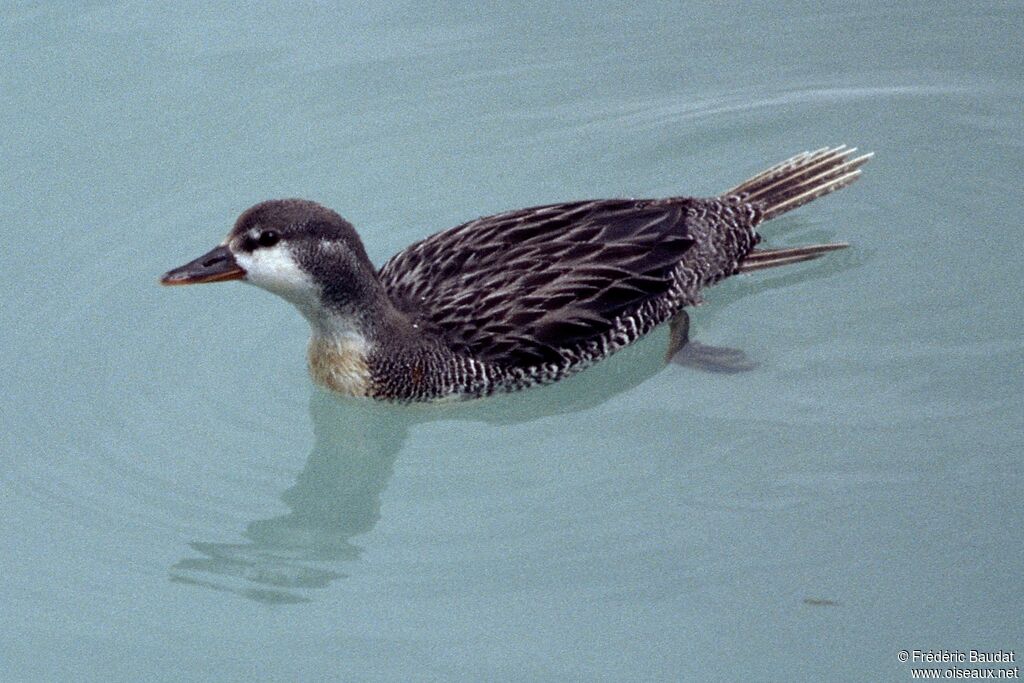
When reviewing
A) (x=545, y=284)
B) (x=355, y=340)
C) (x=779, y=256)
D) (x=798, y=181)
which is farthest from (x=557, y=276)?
(x=798, y=181)

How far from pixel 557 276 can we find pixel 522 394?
627mm

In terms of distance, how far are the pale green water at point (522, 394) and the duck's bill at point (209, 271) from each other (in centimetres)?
93

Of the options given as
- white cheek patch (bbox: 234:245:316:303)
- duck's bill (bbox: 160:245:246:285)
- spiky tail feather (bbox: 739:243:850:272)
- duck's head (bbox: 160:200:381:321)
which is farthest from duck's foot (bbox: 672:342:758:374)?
duck's bill (bbox: 160:245:246:285)

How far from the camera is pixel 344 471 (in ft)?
27.8

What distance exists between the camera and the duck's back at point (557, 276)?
8.76 metres

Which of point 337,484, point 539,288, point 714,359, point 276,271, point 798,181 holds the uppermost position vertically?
point 276,271

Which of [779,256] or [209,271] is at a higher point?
[209,271]

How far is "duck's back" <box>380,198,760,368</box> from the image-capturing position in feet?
28.7

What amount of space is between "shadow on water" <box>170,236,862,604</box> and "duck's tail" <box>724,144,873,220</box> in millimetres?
393

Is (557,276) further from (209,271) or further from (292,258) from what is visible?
(209,271)

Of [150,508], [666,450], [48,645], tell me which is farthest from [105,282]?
[666,450]

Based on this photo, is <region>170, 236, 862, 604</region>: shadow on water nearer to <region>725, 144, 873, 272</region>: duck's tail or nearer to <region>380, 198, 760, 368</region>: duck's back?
<region>380, 198, 760, 368</region>: duck's back

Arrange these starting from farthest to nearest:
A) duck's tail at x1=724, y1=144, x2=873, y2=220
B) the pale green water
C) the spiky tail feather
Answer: duck's tail at x1=724, y1=144, x2=873, y2=220
the spiky tail feather
the pale green water

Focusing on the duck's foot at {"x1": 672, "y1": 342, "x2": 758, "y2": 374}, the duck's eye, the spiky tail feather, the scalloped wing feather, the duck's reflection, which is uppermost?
the duck's eye
